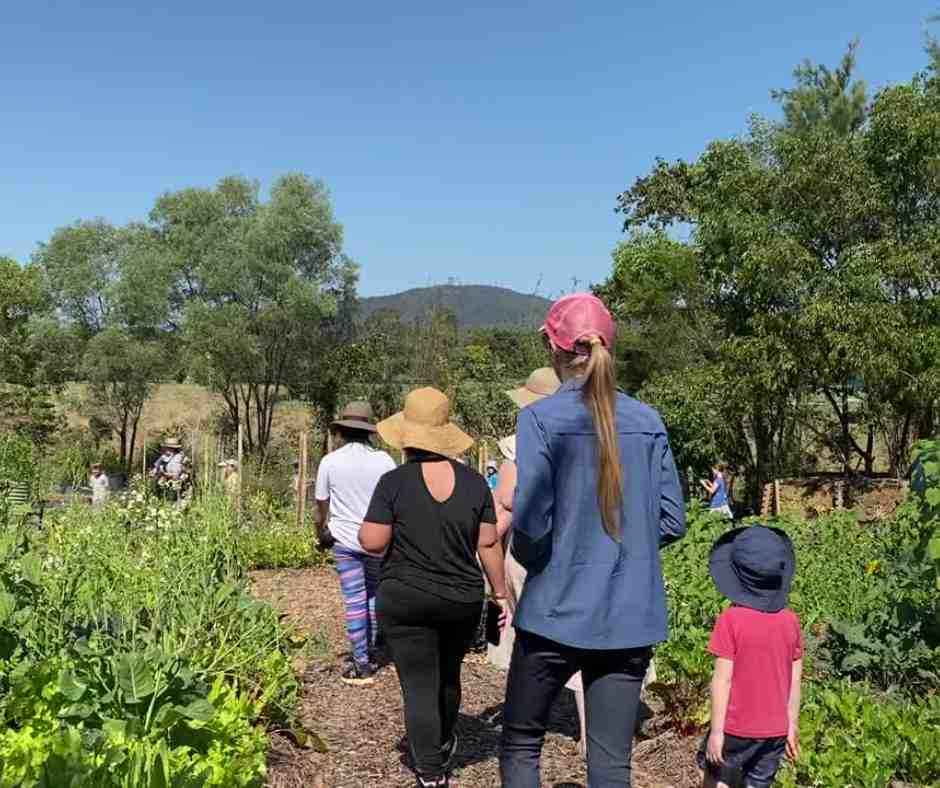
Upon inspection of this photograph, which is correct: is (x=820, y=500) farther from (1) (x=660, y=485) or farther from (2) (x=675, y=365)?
(1) (x=660, y=485)

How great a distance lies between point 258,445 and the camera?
30.5 meters

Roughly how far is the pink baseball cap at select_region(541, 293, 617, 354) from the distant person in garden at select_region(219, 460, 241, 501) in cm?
498

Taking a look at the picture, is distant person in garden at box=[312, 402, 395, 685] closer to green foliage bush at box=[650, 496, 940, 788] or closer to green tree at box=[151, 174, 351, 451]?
green foliage bush at box=[650, 496, 940, 788]

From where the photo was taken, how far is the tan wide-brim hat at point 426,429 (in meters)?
4.07

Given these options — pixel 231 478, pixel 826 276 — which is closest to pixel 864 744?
pixel 231 478

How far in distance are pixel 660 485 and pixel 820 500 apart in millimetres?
15016

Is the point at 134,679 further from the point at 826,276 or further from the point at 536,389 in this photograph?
the point at 826,276

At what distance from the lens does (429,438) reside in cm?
409

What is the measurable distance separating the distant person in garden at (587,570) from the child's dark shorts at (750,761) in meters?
0.76

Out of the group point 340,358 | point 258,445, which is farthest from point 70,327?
point 340,358

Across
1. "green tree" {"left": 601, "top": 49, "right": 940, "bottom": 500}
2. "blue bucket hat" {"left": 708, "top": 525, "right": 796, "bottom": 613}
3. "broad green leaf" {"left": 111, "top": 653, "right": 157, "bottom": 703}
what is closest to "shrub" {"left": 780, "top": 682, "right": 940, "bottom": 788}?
"blue bucket hat" {"left": 708, "top": 525, "right": 796, "bottom": 613}

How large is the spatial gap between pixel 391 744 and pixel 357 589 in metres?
1.21

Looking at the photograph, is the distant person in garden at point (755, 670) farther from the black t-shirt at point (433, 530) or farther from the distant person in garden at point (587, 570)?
the black t-shirt at point (433, 530)

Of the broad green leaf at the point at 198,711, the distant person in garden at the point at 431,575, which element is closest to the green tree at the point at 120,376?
the distant person in garden at the point at 431,575
